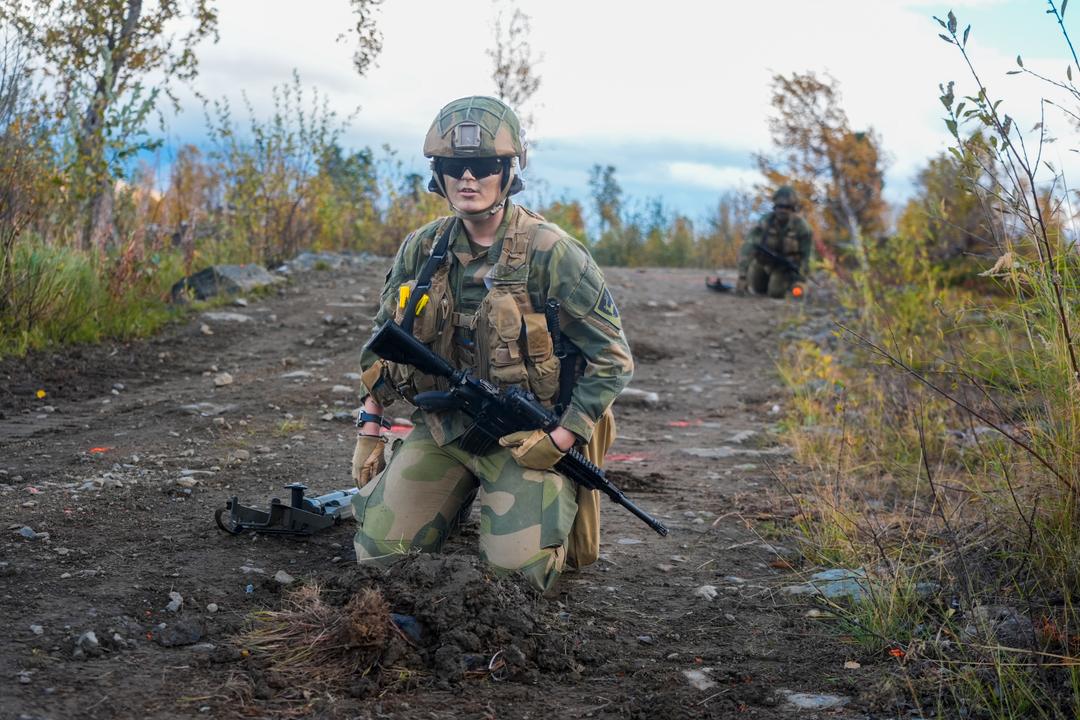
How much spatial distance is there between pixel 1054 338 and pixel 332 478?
311cm

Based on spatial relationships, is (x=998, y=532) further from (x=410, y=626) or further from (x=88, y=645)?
(x=88, y=645)

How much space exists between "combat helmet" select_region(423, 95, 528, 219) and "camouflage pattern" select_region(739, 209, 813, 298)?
8817mm

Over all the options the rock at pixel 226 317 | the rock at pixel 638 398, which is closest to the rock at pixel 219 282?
the rock at pixel 226 317

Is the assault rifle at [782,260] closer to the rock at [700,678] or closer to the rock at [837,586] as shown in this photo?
the rock at [837,586]

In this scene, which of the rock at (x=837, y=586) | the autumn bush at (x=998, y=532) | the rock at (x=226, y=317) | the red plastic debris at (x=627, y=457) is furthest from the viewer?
the rock at (x=226, y=317)

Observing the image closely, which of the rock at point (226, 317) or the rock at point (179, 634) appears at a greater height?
the rock at point (226, 317)

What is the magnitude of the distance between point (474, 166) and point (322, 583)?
1.54 meters

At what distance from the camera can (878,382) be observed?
634cm

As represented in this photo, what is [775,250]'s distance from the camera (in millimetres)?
12328

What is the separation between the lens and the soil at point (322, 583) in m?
2.73

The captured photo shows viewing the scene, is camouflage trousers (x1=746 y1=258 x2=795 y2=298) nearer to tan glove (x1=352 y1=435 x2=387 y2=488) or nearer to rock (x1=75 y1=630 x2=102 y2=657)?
tan glove (x1=352 y1=435 x2=387 y2=488)

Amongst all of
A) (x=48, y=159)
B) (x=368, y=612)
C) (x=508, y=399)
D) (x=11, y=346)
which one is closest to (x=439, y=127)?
(x=508, y=399)

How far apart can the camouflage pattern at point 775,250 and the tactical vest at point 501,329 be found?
29.0 feet

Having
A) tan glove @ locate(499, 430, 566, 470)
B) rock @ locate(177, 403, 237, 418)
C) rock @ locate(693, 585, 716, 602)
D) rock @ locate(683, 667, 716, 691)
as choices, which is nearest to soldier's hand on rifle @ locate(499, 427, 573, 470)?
tan glove @ locate(499, 430, 566, 470)
